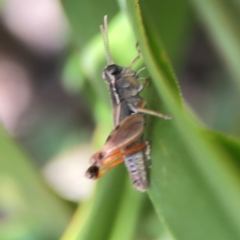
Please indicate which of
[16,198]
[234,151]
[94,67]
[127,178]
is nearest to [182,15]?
[94,67]

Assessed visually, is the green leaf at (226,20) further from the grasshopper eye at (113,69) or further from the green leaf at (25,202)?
the green leaf at (25,202)

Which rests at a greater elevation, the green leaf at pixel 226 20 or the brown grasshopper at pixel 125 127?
the green leaf at pixel 226 20

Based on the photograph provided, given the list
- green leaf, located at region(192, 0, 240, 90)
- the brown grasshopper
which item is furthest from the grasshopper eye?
green leaf, located at region(192, 0, 240, 90)

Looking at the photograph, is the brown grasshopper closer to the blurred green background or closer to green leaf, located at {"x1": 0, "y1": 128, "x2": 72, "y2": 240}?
the blurred green background

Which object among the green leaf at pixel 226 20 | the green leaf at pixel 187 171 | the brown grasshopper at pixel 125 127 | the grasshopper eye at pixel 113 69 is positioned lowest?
the green leaf at pixel 187 171

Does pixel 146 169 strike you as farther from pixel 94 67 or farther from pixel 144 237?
pixel 144 237

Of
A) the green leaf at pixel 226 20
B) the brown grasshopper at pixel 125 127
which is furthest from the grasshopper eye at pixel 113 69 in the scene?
the green leaf at pixel 226 20

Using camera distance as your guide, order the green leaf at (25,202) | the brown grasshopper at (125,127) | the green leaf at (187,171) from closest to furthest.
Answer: the green leaf at (187,171) < the brown grasshopper at (125,127) < the green leaf at (25,202)
